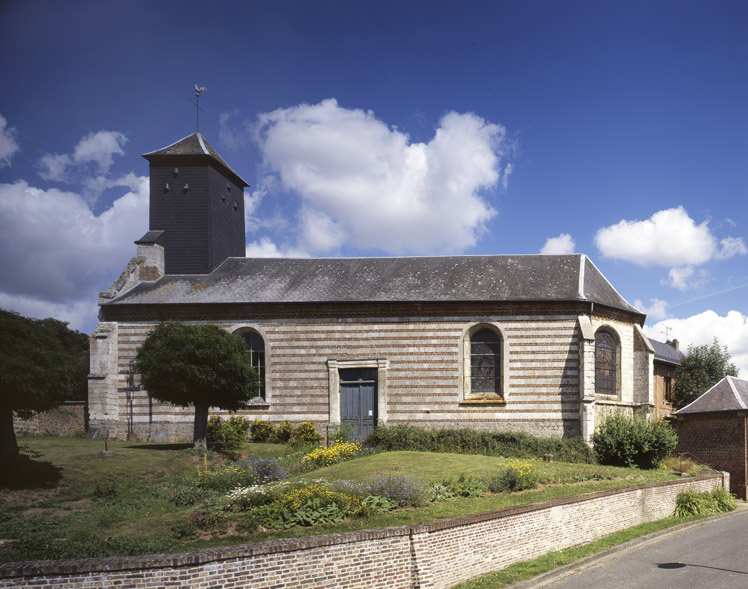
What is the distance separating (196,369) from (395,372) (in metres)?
9.38

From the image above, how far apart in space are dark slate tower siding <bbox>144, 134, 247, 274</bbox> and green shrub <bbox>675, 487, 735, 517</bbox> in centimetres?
2236

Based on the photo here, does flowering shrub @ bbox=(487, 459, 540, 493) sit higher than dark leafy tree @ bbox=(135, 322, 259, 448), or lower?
lower

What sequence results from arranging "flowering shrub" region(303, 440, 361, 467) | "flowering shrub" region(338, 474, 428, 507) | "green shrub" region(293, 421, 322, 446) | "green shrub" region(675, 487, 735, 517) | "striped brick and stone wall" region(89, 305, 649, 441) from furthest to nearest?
1. "striped brick and stone wall" region(89, 305, 649, 441)
2. "green shrub" region(293, 421, 322, 446)
3. "flowering shrub" region(303, 440, 361, 467)
4. "green shrub" region(675, 487, 735, 517)
5. "flowering shrub" region(338, 474, 428, 507)

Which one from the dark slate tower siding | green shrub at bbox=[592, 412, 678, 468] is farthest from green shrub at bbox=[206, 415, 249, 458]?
green shrub at bbox=[592, 412, 678, 468]

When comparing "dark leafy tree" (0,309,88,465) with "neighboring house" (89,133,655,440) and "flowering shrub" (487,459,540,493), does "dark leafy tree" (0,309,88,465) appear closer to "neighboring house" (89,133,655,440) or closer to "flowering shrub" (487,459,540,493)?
"neighboring house" (89,133,655,440)

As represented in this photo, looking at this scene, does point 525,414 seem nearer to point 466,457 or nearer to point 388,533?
point 466,457

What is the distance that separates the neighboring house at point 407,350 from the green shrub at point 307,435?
584 mm

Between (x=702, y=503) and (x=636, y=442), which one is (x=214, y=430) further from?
(x=702, y=503)

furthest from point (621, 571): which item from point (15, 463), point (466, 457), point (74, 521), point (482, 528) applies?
point (15, 463)

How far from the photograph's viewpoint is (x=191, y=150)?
32.7 metres

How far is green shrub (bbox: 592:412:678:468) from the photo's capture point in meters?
23.5

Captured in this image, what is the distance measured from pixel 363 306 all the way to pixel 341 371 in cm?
304

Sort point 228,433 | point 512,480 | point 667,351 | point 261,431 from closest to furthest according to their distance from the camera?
point 512,480, point 228,433, point 261,431, point 667,351

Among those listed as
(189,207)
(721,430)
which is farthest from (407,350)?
(721,430)
